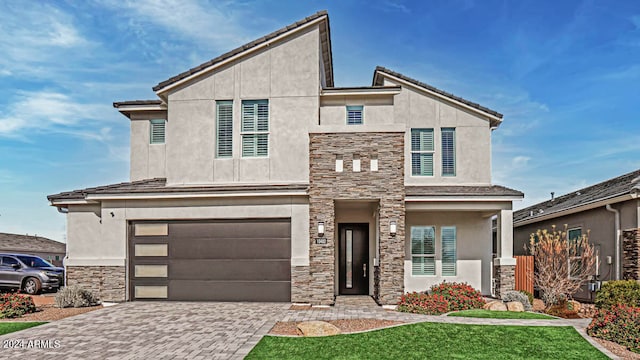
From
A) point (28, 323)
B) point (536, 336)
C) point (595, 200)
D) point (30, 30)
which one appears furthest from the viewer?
point (595, 200)

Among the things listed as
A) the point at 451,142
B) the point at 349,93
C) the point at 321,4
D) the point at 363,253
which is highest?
the point at 321,4

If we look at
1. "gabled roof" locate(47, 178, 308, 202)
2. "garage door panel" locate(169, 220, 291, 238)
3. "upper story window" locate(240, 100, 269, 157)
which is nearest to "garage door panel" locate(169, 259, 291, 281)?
"garage door panel" locate(169, 220, 291, 238)

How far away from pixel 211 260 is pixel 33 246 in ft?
82.4

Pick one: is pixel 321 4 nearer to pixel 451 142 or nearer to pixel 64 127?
pixel 451 142

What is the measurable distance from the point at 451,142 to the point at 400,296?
667 centimetres

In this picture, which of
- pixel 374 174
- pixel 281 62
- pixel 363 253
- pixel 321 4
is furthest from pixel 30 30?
pixel 363 253

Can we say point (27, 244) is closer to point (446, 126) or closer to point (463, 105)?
point (446, 126)

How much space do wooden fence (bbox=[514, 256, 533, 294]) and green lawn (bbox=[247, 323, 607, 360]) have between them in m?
5.25

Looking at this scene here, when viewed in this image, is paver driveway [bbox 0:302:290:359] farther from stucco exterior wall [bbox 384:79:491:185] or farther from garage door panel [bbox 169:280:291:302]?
stucco exterior wall [bbox 384:79:491:185]

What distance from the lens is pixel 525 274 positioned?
16172 mm

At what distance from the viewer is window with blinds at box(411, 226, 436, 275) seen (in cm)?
1742

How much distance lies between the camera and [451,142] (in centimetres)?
1816

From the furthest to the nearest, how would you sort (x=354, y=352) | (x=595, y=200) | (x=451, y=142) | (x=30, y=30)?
1. (x=451, y=142)
2. (x=595, y=200)
3. (x=30, y=30)
4. (x=354, y=352)

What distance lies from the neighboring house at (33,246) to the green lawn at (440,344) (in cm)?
2805
